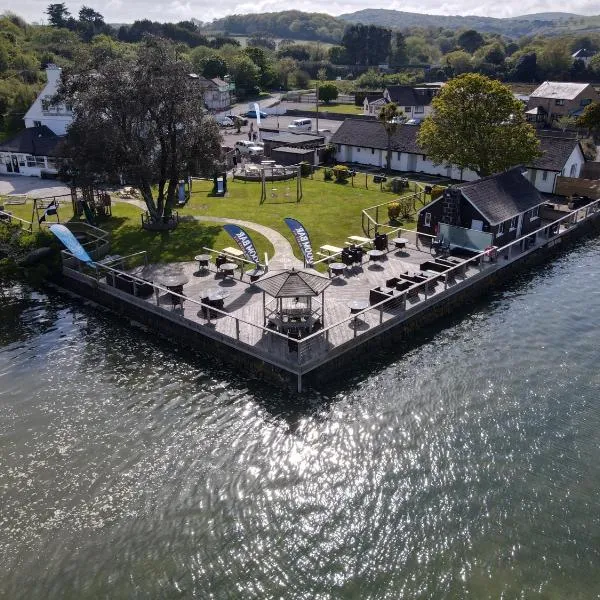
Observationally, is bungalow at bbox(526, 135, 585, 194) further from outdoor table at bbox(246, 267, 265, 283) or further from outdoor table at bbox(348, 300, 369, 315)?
outdoor table at bbox(348, 300, 369, 315)

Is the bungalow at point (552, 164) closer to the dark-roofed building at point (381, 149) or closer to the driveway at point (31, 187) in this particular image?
the dark-roofed building at point (381, 149)

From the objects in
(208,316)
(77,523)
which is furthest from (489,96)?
(77,523)

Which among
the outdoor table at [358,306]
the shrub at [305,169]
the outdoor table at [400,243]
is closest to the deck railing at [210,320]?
the outdoor table at [358,306]

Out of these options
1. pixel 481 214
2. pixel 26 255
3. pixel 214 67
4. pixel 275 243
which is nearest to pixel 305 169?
pixel 275 243

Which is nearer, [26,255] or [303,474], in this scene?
[303,474]

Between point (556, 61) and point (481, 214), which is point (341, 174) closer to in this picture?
point (481, 214)
